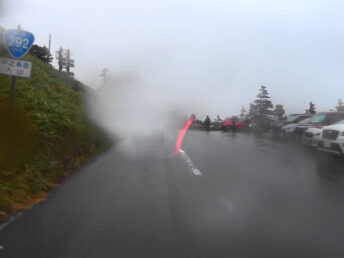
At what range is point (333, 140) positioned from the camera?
984cm

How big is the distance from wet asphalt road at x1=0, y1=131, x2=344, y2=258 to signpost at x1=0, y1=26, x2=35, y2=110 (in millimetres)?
2319

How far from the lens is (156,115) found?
1812 cm

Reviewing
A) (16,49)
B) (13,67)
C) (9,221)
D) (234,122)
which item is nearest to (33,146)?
(13,67)

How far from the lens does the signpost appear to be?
5.85m

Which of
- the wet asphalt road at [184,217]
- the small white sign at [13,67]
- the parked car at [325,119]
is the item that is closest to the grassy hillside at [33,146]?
the wet asphalt road at [184,217]

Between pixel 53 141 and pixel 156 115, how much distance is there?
10.7 m

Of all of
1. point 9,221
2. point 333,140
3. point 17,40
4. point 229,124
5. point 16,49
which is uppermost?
point 17,40

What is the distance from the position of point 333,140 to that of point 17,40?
9087mm

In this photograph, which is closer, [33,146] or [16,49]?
[16,49]

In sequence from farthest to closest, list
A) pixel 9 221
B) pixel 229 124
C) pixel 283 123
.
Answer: pixel 229 124
pixel 283 123
pixel 9 221

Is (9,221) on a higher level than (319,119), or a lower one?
lower

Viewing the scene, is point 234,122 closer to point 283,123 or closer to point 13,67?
point 283,123

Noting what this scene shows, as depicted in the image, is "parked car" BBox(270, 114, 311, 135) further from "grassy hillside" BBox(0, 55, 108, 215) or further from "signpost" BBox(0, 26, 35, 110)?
"signpost" BBox(0, 26, 35, 110)

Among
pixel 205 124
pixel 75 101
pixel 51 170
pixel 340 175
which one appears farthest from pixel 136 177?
pixel 205 124
